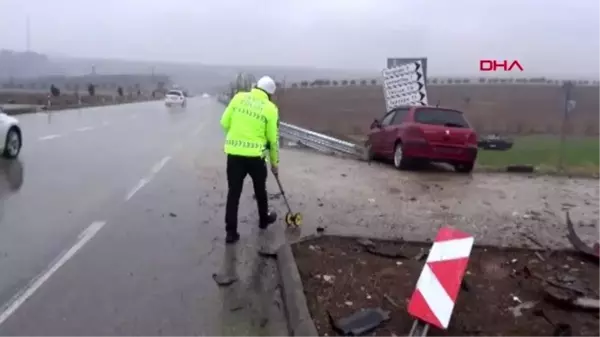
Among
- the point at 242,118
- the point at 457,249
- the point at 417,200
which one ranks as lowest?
the point at 417,200

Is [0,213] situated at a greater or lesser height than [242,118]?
lesser

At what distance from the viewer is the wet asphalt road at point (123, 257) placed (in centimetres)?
524

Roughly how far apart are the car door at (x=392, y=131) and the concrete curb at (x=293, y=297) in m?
9.38

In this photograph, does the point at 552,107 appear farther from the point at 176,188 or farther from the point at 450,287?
the point at 450,287

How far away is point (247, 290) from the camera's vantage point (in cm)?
609

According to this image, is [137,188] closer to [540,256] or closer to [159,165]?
[159,165]

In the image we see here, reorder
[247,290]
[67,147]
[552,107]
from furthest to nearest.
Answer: [552,107]
[67,147]
[247,290]

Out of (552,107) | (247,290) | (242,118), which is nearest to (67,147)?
(242,118)

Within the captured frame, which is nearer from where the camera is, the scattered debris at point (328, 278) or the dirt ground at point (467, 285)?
the dirt ground at point (467, 285)

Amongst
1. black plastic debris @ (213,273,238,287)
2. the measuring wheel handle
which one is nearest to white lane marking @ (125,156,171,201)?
the measuring wheel handle

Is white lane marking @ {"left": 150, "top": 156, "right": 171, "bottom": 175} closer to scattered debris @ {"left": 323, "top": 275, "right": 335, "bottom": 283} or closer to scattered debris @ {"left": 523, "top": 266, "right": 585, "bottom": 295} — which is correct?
scattered debris @ {"left": 323, "top": 275, "right": 335, "bottom": 283}

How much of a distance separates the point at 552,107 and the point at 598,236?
40842 mm

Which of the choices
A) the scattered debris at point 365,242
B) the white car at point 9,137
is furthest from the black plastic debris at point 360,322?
the white car at point 9,137

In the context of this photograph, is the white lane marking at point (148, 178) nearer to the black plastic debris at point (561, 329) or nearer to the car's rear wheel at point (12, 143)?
the car's rear wheel at point (12, 143)
